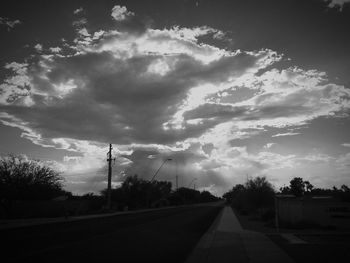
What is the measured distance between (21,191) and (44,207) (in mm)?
3303

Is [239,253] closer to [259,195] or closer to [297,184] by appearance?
[259,195]

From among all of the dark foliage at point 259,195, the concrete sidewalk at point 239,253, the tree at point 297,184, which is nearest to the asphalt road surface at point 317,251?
the concrete sidewalk at point 239,253

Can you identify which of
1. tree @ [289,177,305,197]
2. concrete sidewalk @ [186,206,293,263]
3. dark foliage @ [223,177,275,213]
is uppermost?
tree @ [289,177,305,197]

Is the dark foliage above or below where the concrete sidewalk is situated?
above

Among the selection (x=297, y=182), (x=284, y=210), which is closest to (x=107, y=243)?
(x=284, y=210)

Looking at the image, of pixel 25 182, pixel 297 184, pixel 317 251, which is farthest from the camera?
pixel 297 184

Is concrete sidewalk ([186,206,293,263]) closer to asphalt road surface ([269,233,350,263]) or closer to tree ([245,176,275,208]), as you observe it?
asphalt road surface ([269,233,350,263])

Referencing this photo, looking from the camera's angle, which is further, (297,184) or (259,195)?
(297,184)

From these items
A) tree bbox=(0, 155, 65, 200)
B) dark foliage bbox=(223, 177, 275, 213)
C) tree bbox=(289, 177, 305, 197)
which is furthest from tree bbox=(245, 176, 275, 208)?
tree bbox=(289, 177, 305, 197)

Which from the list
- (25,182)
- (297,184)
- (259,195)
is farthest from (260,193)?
(297,184)

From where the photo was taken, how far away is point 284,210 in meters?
31.6

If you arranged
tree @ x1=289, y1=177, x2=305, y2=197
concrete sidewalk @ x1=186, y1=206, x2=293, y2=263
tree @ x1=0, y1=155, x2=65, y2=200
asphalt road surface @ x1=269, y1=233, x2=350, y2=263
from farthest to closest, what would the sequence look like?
1. tree @ x1=289, y1=177, x2=305, y2=197
2. tree @ x1=0, y1=155, x2=65, y2=200
3. asphalt road surface @ x1=269, y1=233, x2=350, y2=263
4. concrete sidewalk @ x1=186, y1=206, x2=293, y2=263

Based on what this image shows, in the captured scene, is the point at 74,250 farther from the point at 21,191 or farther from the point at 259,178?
the point at 259,178

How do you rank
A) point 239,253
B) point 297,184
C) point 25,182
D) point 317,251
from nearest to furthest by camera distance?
point 239,253 < point 317,251 < point 25,182 < point 297,184
